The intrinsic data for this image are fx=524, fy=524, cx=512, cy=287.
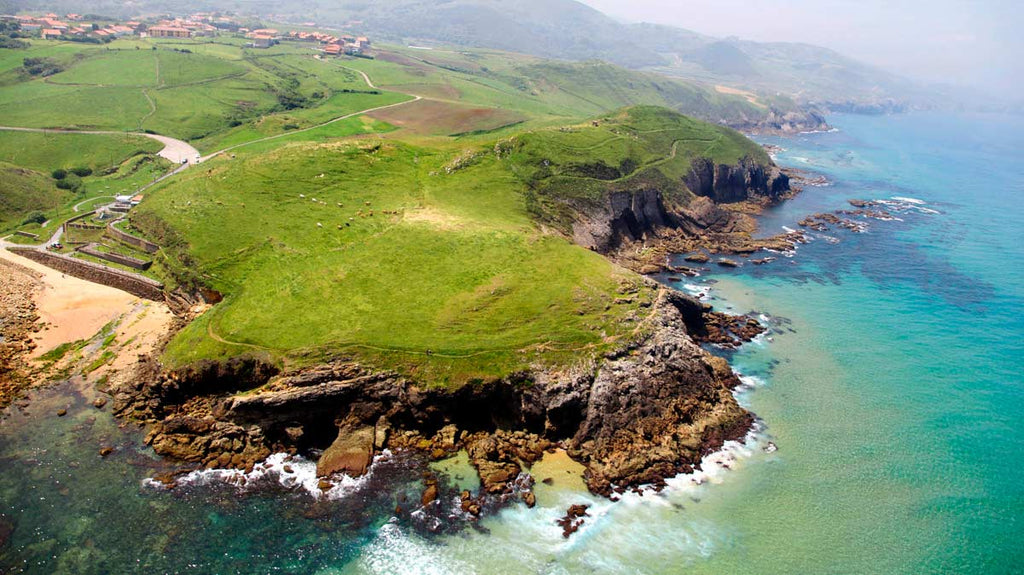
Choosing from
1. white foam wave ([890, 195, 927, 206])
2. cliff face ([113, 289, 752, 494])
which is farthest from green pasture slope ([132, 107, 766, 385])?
white foam wave ([890, 195, 927, 206])

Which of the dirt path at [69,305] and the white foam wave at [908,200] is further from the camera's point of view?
the white foam wave at [908,200]

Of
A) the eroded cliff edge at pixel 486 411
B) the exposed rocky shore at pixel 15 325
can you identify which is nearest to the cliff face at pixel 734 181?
the eroded cliff edge at pixel 486 411

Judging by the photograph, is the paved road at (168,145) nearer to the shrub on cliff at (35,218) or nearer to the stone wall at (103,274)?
the shrub on cliff at (35,218)

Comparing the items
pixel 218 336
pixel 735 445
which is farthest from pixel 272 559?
pixel 735 445

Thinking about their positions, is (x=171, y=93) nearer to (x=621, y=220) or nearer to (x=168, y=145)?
(x=168, y=145)

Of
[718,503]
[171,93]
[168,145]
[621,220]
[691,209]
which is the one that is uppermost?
[691,209]

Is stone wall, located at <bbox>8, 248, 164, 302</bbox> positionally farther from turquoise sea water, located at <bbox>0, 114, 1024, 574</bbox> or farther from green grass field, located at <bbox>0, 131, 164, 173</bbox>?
green grass field, located at <bbox>0, 131, 164, 173</bbox>

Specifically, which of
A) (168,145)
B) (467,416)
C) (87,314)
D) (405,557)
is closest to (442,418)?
(467,416)
